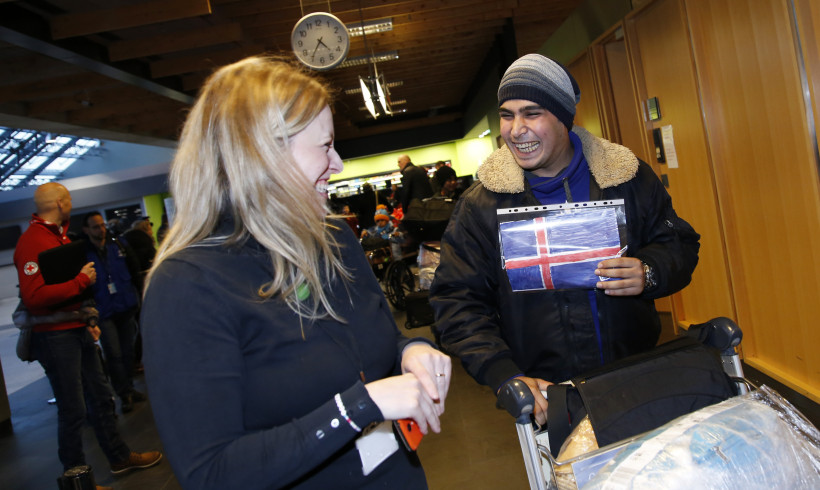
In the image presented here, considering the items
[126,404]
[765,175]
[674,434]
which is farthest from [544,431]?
[126,404]

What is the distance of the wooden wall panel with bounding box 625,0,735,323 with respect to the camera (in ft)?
12.5

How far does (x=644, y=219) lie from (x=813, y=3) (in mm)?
1646

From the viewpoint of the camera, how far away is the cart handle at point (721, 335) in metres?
1.32

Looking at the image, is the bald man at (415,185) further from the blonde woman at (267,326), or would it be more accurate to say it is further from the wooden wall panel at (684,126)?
the blonde woman at (267,326)

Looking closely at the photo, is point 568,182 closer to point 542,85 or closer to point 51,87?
point 542,85

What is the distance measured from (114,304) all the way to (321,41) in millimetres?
3372

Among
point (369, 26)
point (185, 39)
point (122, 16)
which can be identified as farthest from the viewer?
point (369, 26)

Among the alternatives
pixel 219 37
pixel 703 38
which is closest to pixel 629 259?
pixel 703 38

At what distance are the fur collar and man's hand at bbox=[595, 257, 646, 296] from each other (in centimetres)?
28

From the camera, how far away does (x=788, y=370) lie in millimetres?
3303

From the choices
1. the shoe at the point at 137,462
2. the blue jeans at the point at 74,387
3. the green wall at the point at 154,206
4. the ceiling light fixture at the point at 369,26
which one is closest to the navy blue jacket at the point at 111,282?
the blue jeans at the point at 74,387

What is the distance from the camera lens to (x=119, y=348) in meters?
5.24

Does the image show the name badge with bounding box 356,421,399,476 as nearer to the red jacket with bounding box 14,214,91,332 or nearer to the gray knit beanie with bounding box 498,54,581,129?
the gray knit beanie with bounding box 498,54,581,129

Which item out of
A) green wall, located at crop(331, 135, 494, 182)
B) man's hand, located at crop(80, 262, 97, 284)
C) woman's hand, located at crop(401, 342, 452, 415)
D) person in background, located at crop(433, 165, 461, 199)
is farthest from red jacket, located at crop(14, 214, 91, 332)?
Answer: green wall, located at crop(331, 135, 494, 182)
